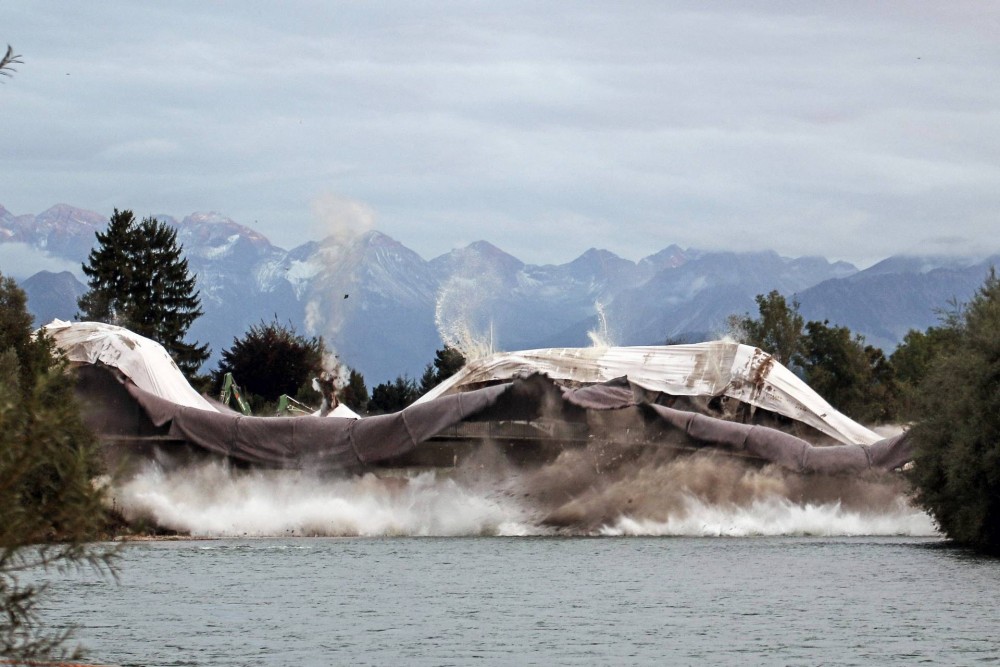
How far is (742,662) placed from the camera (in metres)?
28.7

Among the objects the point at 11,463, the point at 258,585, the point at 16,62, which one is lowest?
the point at 258,585

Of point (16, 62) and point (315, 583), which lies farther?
point (315, 583)

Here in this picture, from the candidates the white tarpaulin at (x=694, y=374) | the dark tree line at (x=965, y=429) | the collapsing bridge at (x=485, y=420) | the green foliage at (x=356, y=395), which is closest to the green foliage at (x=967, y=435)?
the dark tree line at (x=965, y=429)

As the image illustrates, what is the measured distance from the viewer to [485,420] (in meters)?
65.9

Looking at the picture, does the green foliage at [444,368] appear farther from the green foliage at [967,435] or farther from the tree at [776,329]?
the green foliage at [967,435]

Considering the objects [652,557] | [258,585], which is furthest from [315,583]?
[652,557]

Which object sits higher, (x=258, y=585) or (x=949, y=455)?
(x=949, y=455)

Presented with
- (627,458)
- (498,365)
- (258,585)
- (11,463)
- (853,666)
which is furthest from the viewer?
(498,365)

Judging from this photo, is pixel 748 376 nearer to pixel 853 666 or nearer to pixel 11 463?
pixel 853 666

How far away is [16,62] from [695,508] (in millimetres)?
53549

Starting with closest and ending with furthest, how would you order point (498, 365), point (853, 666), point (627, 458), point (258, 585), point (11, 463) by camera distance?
point (11, 463)
point (853, 666)
point (258, 585)
point (627, 458)
point (498, 365)

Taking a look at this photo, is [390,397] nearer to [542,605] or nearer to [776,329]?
[776,329]

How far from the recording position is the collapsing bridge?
6569 cm

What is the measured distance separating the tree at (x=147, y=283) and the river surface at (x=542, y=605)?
65295mm
